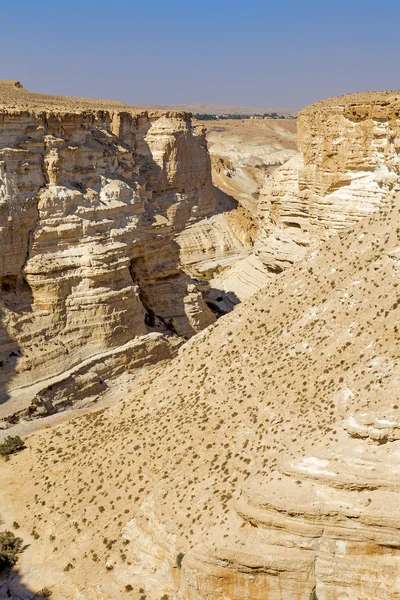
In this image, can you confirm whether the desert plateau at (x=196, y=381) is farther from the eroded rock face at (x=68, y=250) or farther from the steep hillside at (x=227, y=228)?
the steep hillside at (x=227, y=228)

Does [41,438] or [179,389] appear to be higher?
[179,389]

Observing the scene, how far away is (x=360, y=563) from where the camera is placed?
11891mm

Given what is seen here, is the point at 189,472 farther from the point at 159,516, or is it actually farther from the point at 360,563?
the point at 360,563

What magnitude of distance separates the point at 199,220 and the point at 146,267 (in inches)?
1076

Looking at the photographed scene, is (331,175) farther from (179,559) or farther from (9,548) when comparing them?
(9,548)

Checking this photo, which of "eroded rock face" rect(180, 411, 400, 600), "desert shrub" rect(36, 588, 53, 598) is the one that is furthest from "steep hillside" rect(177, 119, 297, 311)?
"eroded rock face" rect(180, 411, 400, 600)

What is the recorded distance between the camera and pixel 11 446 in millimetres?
21312

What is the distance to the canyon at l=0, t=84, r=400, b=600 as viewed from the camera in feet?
40.9

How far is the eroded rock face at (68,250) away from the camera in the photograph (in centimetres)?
2594

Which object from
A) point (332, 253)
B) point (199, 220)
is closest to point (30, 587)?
point (332, 253)

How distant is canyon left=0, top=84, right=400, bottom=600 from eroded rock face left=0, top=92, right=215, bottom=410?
0.25 feet

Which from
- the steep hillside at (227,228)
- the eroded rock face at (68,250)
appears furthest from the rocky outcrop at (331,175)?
the eroded rock face at (68,250)

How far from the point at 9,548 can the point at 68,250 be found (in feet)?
42.1

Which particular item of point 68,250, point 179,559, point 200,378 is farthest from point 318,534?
point 68,250
